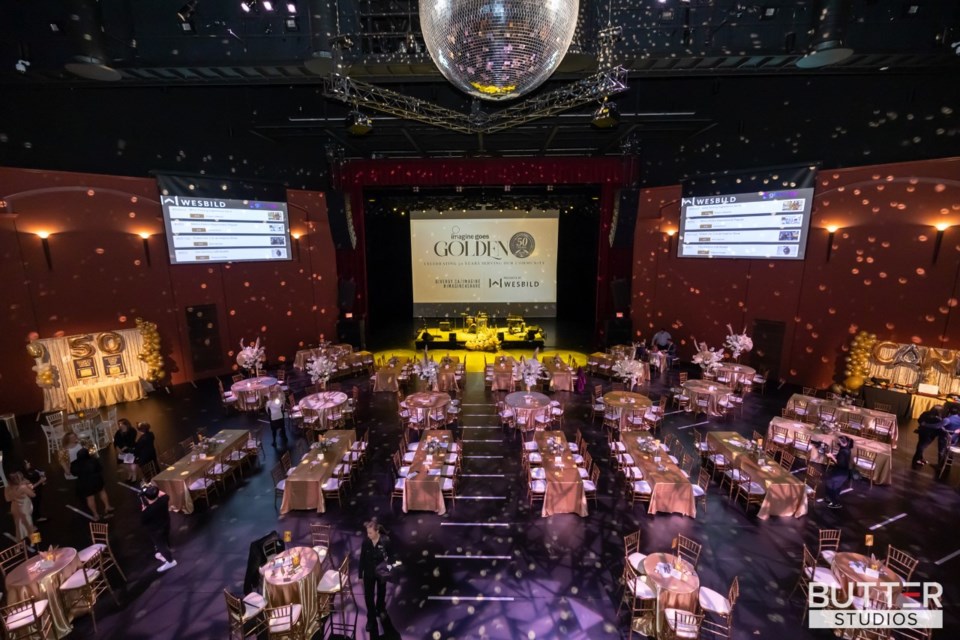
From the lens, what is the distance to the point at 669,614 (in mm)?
4297

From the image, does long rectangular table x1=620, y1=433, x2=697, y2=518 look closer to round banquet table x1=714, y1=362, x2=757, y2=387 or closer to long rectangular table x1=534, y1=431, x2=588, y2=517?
long rectangular table x1=534, y1=431, x2=588, y2=517

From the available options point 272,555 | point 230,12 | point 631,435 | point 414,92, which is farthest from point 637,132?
point 272,555

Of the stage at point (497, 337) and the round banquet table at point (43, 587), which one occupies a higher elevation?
the stage at point (497, 337)

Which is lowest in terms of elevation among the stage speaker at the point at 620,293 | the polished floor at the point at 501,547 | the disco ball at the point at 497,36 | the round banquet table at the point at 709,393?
the polished floor at the point at 501,547

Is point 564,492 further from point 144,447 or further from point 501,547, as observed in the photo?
point 144,447

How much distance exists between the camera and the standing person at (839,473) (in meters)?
6.24

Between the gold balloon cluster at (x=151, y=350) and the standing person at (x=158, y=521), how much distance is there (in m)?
7.01

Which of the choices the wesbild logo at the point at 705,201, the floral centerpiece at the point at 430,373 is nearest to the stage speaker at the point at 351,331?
the floral centerpiece at the point at 430,373

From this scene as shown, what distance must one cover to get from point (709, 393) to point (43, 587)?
36.3ft

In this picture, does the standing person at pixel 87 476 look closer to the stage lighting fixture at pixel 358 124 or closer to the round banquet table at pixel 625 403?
the stage lighting fixture at pixel 358 124

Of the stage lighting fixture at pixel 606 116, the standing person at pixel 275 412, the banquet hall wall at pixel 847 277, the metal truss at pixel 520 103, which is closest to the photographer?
the metal truss at pixel 520 103

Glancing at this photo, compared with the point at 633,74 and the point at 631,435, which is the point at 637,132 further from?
the point at 631,435

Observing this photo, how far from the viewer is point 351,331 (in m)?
14.9

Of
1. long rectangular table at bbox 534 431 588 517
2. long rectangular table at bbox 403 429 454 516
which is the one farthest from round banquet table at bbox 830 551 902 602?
long rectangular table at bbox 403 429 454 516
